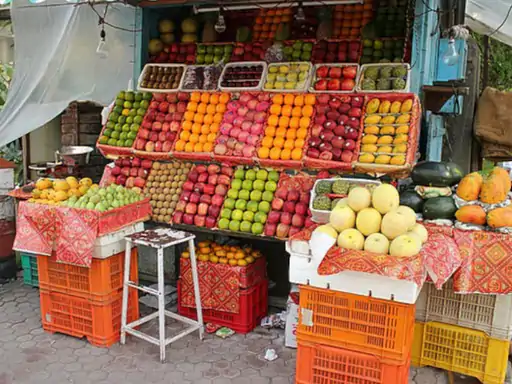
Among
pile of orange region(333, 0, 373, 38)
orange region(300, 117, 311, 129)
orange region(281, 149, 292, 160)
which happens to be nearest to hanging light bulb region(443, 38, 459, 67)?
pile of orange region(333, 0, 373, 38)

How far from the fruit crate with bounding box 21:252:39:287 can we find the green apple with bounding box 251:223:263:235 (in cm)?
262

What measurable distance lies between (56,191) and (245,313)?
78.5 inches

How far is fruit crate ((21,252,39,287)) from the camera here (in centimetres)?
545

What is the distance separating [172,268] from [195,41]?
273 cm

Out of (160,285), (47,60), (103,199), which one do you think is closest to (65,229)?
(103,199)

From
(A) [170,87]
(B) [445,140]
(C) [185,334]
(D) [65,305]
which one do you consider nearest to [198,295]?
(C) [185,334]

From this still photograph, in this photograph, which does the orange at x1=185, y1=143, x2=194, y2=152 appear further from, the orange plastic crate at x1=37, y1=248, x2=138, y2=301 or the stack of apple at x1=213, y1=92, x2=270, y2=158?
the orange plastic crate at x1=37, y1=248, x2=138, y2=301

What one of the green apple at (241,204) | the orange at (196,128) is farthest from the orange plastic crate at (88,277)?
the orange at (196,128)

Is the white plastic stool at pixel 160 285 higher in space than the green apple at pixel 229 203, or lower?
lower

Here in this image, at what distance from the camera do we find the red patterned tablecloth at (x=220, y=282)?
14.5 ft

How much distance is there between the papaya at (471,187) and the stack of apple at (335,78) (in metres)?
1.54

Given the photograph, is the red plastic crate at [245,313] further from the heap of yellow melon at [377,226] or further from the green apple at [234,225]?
the heap of yellow melon at [377,226]

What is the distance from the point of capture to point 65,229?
13.2ft

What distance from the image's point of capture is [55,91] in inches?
198
